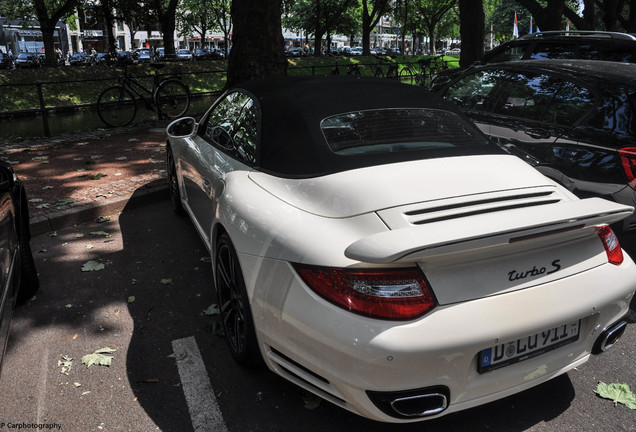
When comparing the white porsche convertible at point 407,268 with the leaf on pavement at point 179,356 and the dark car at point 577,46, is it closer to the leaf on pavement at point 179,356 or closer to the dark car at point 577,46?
the leaf on pavement at point 179,356

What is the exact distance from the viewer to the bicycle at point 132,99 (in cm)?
1101

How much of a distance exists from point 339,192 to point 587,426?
1.68 m

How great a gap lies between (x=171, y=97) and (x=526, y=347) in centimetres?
1095

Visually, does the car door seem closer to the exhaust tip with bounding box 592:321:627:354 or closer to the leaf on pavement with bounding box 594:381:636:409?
the exhaust tip with bounding box 592:321:627:354

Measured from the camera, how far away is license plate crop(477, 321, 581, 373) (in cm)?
214

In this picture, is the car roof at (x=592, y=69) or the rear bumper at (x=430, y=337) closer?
the rear bumper at (x=430, y=337)

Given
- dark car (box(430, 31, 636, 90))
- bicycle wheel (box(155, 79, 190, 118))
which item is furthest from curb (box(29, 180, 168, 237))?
dark car (box(430, 31, 636, 90))

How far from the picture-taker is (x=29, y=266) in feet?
12.5

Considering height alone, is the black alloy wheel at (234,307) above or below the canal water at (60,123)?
below

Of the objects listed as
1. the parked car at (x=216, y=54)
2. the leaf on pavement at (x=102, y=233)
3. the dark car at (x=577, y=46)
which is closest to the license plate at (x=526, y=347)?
the leaf on pavement at (x=102, y=233)

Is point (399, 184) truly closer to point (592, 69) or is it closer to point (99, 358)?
point (99, 358)

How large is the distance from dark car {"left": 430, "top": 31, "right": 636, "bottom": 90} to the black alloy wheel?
581cm

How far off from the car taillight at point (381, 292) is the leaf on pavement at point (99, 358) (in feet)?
5.62

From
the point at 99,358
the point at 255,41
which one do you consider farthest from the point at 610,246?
the point at 255,41
